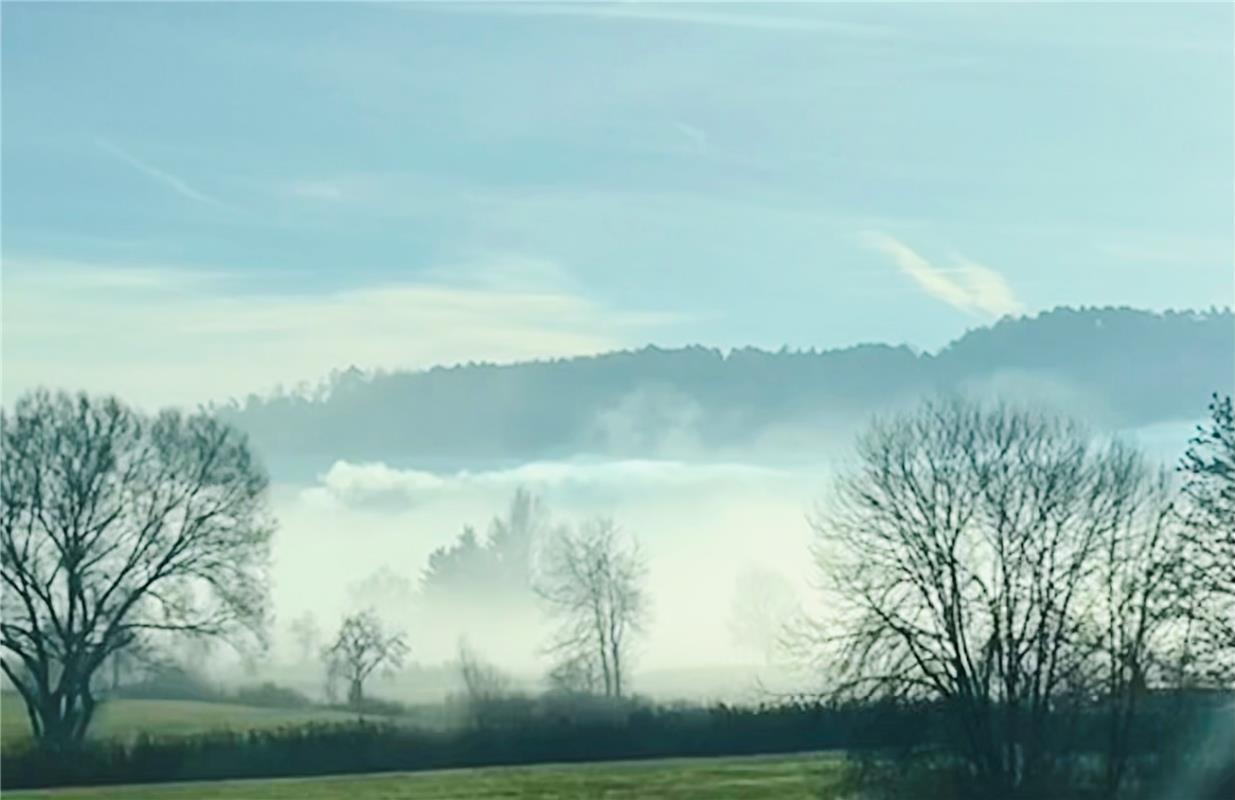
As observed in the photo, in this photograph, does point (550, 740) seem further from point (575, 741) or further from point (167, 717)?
point (167, 717)

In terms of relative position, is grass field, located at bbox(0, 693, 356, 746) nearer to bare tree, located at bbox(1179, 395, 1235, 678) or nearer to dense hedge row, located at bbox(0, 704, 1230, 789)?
dense hedge row, located at bbox(0, 704, 1230, 789)

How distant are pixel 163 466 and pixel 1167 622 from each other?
40.2 ft

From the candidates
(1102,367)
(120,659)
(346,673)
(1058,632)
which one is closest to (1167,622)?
(1058,632)

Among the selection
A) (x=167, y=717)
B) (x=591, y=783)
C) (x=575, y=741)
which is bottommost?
(x=591, y=783)

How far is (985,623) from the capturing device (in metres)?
24.8

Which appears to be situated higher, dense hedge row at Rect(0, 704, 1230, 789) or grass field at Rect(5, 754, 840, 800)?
dense hedge row at Rect(0, 704, 1230, 789)

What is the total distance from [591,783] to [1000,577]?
5.25 m

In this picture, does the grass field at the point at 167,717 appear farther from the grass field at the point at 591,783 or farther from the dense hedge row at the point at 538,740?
the grass field at the point at 591,783

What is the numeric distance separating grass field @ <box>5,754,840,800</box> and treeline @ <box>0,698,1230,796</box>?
0.65 feet

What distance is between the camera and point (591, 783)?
2362cm

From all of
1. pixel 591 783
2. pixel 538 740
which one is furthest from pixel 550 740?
pixel 591 783

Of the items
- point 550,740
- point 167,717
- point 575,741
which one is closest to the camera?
point 167,717

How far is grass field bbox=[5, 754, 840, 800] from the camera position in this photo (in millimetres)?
23203

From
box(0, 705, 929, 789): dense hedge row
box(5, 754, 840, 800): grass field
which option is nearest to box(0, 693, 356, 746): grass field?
box(0, 705, 929, 789): dense hedge row
